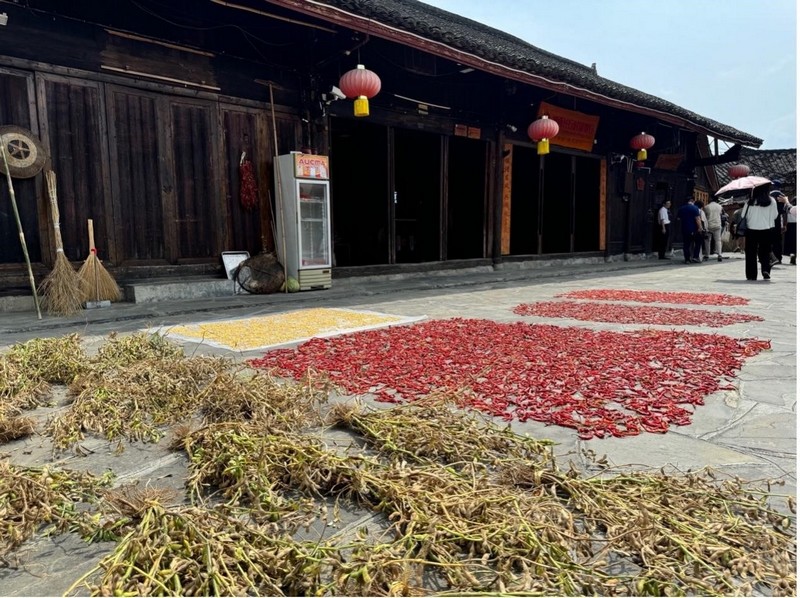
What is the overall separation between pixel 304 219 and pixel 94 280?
2645 mm

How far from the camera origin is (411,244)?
38.3 feet

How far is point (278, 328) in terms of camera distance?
4434 millimetres

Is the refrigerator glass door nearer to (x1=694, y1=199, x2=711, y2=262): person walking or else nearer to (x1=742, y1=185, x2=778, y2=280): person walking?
(x1=742, y1=185, x2=778, y2=280): person walking

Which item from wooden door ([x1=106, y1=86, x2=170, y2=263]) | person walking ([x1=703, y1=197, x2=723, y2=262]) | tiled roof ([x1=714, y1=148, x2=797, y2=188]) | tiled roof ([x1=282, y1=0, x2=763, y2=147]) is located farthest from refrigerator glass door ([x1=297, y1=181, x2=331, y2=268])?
tiled roof ([x1=714, y1=148, x2=797, y2=188])

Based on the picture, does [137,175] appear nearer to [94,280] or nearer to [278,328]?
[94,280]

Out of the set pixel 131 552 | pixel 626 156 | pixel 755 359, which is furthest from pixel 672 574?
pixel 626 156

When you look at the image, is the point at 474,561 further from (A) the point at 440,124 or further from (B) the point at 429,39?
(A) the point at 440,124

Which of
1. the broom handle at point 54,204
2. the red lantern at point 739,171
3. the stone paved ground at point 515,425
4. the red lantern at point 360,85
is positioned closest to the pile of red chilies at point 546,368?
the stone paved ground at point 515,425

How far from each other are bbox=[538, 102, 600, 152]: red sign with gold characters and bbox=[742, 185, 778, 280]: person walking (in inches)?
159

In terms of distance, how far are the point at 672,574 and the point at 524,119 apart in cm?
1064

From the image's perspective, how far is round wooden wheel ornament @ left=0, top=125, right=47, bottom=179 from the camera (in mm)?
5070

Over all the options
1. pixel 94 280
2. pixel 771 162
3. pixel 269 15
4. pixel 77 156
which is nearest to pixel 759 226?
pixel 269 15

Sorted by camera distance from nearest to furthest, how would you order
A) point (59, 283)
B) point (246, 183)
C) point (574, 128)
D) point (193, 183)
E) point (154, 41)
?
point (59, 283) → point (154, 41) → point (193, 183) → point (246, 183) → point (574, 128)

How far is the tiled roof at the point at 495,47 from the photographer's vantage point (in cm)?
630
